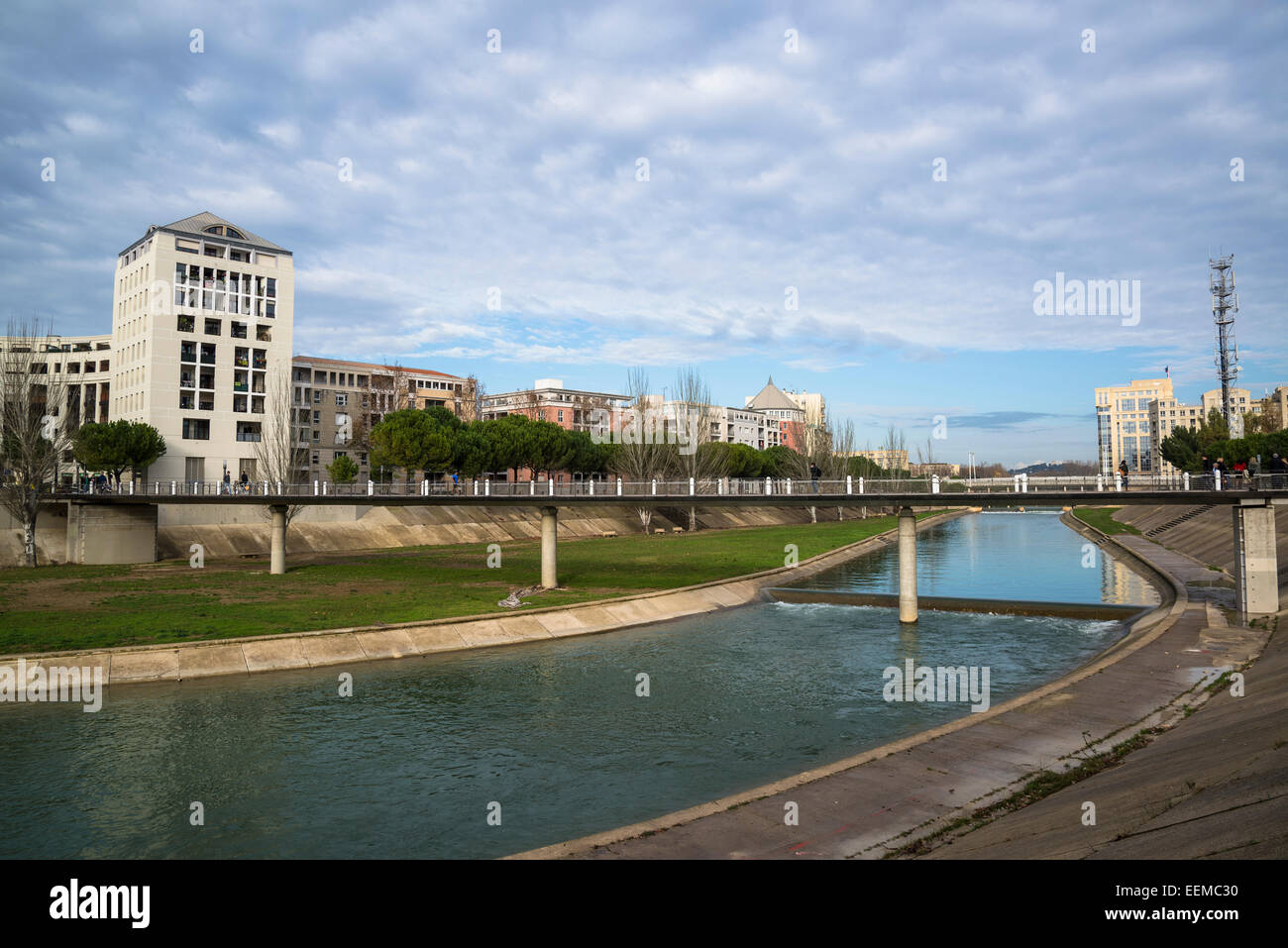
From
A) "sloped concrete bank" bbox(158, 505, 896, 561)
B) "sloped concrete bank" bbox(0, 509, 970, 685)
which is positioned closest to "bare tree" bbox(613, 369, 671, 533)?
"sloped concrete bank" bbox(158, 505, 896, 561)

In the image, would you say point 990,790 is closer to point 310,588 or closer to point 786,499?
point 786,499

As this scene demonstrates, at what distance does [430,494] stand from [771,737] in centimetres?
3924

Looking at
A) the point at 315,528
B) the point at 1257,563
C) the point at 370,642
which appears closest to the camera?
the point at 370,642

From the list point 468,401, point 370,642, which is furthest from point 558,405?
point 370,642

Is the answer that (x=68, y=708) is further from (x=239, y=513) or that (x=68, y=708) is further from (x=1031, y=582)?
(x=1031, y=582)

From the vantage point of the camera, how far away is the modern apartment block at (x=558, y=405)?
170 meters

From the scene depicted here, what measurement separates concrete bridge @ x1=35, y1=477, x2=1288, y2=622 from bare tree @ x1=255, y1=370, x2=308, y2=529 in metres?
12.3

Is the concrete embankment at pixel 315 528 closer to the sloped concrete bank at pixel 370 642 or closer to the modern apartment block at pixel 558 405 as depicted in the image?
the sloped concrete bank at pixel 370 642

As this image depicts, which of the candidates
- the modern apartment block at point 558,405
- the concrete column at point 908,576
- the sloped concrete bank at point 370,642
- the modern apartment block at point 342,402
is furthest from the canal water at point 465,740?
→ the modern apartment block at point 558,405

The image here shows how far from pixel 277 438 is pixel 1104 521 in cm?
12589

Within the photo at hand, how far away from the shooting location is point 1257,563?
38562 mm

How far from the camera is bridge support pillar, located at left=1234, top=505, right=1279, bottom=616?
3834 centimetres

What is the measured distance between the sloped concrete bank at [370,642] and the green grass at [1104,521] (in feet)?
273
